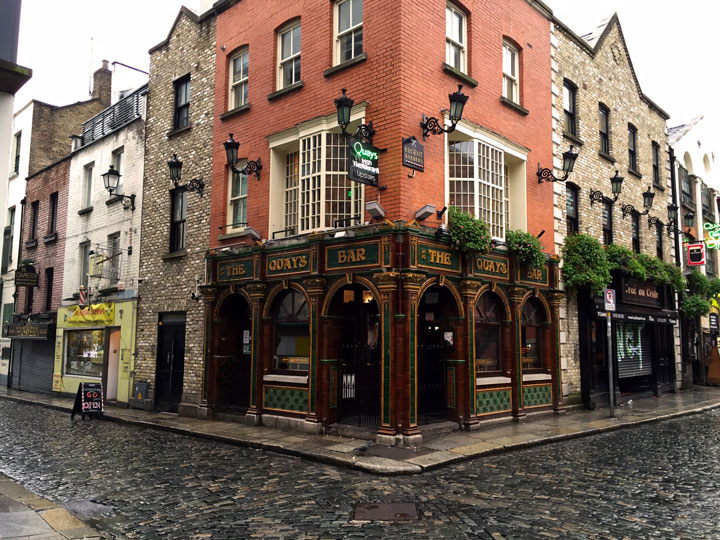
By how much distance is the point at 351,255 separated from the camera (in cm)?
1203

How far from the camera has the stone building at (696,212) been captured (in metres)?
23.6

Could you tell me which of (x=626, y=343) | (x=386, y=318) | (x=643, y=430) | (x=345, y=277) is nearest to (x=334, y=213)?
(x=345, y=277)

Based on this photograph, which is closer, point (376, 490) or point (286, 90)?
point (376, 490)

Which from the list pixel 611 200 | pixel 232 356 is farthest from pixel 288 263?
pixel 611 200

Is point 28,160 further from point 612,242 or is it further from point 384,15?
point 612,242

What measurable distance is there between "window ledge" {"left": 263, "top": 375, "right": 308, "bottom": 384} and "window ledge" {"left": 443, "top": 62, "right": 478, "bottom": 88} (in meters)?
7.54

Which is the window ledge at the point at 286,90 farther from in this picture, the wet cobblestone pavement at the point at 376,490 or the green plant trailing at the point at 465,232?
the wet cobblestone pavement at the point at 376,490

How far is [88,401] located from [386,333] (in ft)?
31.4

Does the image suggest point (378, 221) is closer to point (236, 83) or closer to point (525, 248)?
point (525, 248)

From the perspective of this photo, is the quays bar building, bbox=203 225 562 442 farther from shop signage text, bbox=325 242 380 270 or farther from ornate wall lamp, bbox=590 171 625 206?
ornate wall lamp, bbox=590 171 625 206

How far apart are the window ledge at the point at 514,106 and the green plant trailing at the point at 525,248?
10.7 ft

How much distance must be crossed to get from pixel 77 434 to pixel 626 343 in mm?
16076

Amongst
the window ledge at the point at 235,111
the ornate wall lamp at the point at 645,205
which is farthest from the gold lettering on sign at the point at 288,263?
the ornate wall lamp at the point at 645,205

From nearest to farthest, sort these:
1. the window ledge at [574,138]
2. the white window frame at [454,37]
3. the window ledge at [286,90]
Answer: the white window frame at [454,37], the window ledge at [286,90], the window ledge at [574,138]
